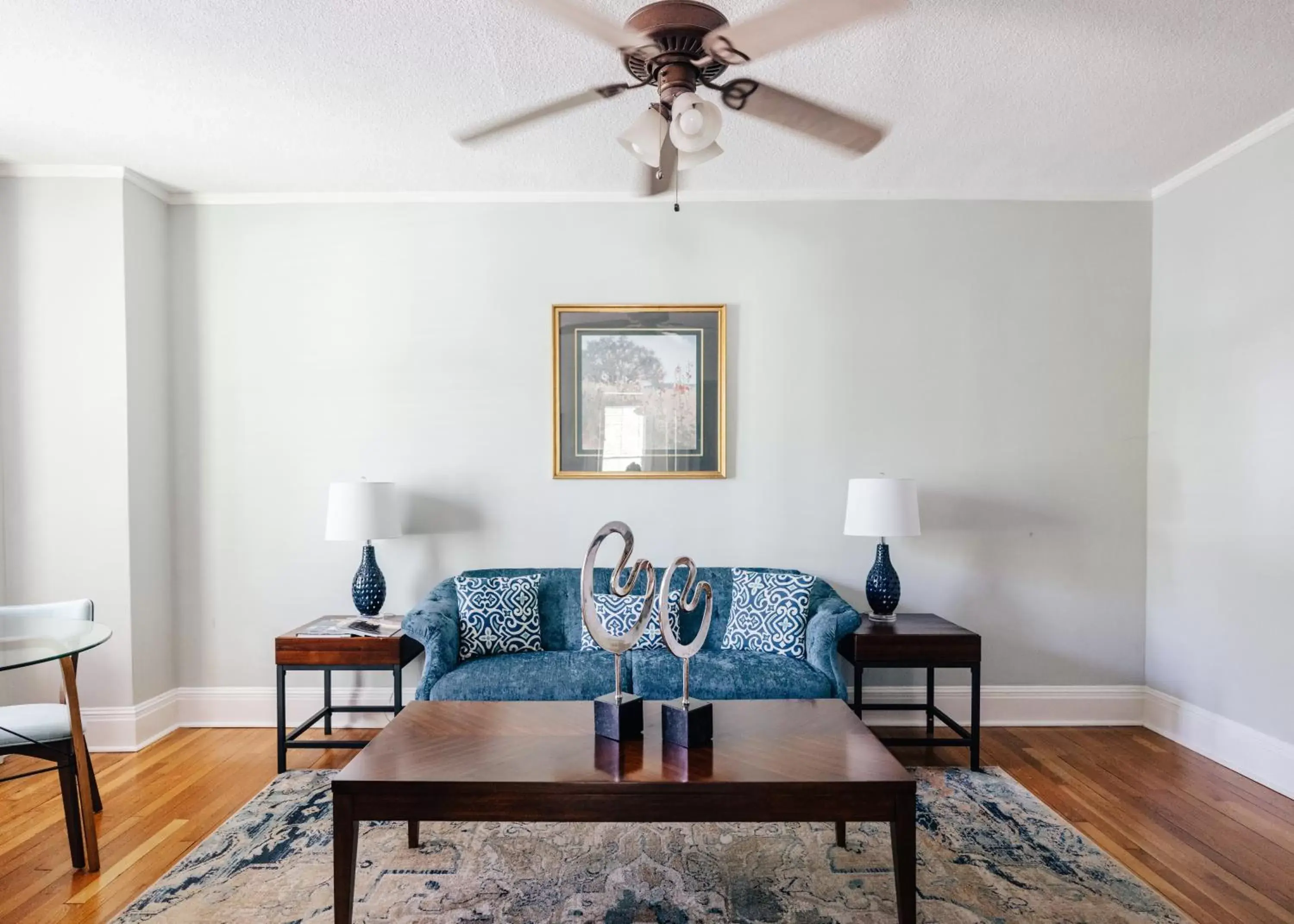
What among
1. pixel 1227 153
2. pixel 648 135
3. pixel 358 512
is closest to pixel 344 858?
pixel 358 512

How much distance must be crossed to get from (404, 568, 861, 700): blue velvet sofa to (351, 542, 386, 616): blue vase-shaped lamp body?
291mm

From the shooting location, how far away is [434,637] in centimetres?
336

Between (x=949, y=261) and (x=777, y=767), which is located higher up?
(x=949, y=261)

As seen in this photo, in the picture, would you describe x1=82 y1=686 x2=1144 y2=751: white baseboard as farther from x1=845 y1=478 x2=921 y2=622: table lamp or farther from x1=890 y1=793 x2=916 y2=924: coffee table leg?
x1=890 y1=793 x2=916 y2=924: coffee table leg

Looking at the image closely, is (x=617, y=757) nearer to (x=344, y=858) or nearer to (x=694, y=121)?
(x=344, y=858)

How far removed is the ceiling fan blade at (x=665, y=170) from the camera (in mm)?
2209

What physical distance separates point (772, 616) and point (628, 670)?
74 centimetres

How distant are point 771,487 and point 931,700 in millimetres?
1283

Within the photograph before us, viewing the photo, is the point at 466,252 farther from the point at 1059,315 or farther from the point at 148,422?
the point at 1059,315

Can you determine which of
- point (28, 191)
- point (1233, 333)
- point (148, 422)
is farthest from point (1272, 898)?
point (28, 191)

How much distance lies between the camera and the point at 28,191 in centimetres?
371

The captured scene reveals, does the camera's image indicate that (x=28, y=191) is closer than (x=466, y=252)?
Yes

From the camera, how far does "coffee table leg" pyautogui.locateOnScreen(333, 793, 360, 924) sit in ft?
6.56

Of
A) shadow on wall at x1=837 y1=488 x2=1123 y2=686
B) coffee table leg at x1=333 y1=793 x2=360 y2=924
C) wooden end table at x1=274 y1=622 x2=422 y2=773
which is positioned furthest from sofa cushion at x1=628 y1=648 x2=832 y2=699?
coffee table leg at x1=333 y1=793 x2=360 y2=924
